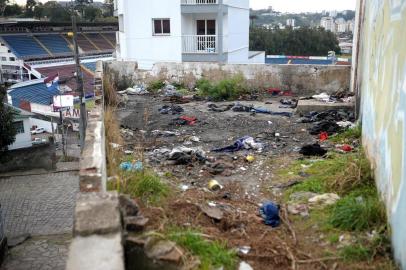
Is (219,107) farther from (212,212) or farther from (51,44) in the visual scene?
(51,44)

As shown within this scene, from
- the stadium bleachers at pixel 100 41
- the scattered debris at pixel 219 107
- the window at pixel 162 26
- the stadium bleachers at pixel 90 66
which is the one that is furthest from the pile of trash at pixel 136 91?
the stadium bleachers at pixel 100 41

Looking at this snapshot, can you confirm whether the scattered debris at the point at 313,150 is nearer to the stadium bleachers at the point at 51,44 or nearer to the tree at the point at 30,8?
the stadium bleachers at the point at 51,44

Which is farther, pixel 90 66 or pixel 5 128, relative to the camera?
pixel 90 66

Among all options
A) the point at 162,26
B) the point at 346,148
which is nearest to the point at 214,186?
Result: the point at 346,148

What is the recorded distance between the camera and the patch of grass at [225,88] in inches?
397

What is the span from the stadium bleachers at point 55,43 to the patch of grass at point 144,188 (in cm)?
4022

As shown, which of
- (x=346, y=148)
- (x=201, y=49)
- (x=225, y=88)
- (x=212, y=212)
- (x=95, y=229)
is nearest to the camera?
(x=95, y=229)

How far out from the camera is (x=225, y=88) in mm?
10117

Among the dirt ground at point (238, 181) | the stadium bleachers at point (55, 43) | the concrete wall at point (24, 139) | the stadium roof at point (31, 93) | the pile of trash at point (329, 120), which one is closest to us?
the dirt ground at point (238, 181)

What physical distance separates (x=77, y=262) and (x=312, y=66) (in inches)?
348

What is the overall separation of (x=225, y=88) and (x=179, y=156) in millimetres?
4792

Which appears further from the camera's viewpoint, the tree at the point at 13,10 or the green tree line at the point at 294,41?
the tree at the point at 13,10

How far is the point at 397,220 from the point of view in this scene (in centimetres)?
296

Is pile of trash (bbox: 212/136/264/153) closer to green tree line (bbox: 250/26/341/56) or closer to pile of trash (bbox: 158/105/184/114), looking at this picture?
pile of trash (bbox: 158/105/184/114)
